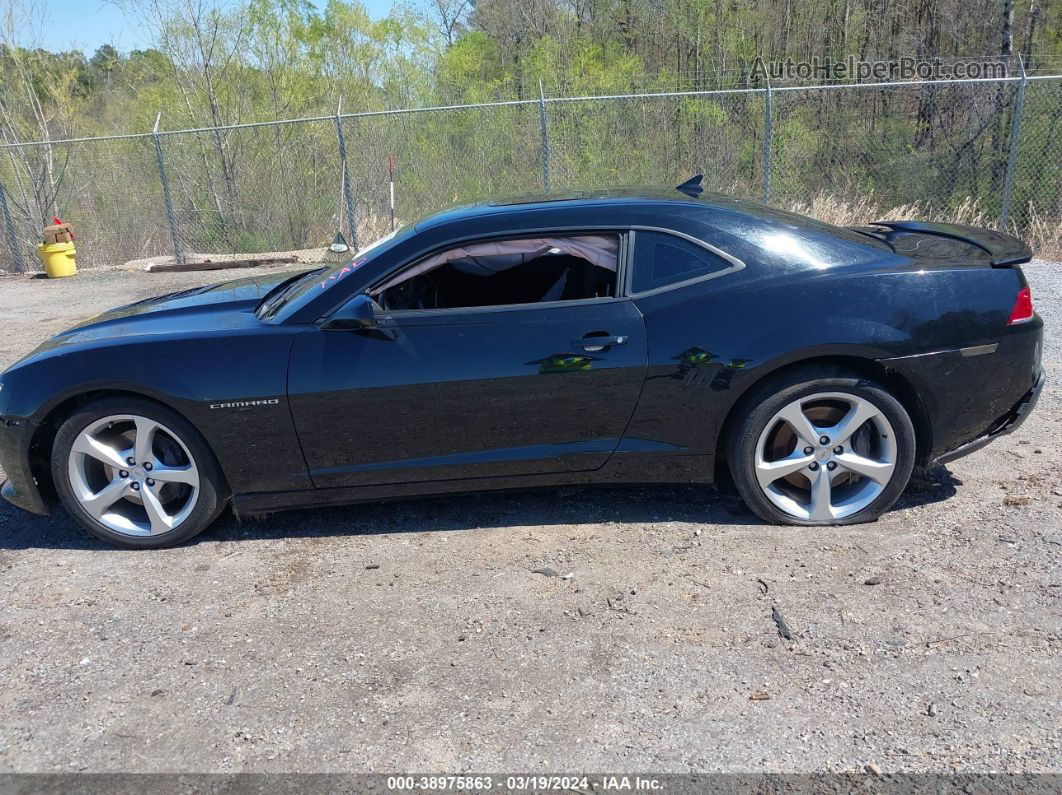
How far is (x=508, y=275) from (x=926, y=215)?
10.9 metres

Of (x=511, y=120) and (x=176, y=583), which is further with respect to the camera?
(x=511, y=120)

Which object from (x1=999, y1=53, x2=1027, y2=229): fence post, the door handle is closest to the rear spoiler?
the door handle

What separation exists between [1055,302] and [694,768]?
732cm

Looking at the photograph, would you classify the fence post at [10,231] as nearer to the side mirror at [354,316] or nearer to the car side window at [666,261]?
the side mirror at [354,316]

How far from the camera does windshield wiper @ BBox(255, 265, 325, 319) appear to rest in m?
4.00

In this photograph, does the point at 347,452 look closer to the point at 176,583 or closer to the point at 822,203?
the point at 176,583

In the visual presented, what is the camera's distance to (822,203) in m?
12.3

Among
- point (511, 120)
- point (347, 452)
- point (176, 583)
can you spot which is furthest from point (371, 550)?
point (511, 120)

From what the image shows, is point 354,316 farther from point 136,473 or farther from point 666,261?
point 666,261

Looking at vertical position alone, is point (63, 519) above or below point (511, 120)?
below

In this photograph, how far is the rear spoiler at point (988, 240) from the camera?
3742 millimetres

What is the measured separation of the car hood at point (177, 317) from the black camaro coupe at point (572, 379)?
52 mm

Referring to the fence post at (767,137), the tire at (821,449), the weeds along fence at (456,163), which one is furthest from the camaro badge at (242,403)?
the weeds along fence at (456,163)

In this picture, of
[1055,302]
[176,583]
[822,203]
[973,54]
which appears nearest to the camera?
[176,583]
